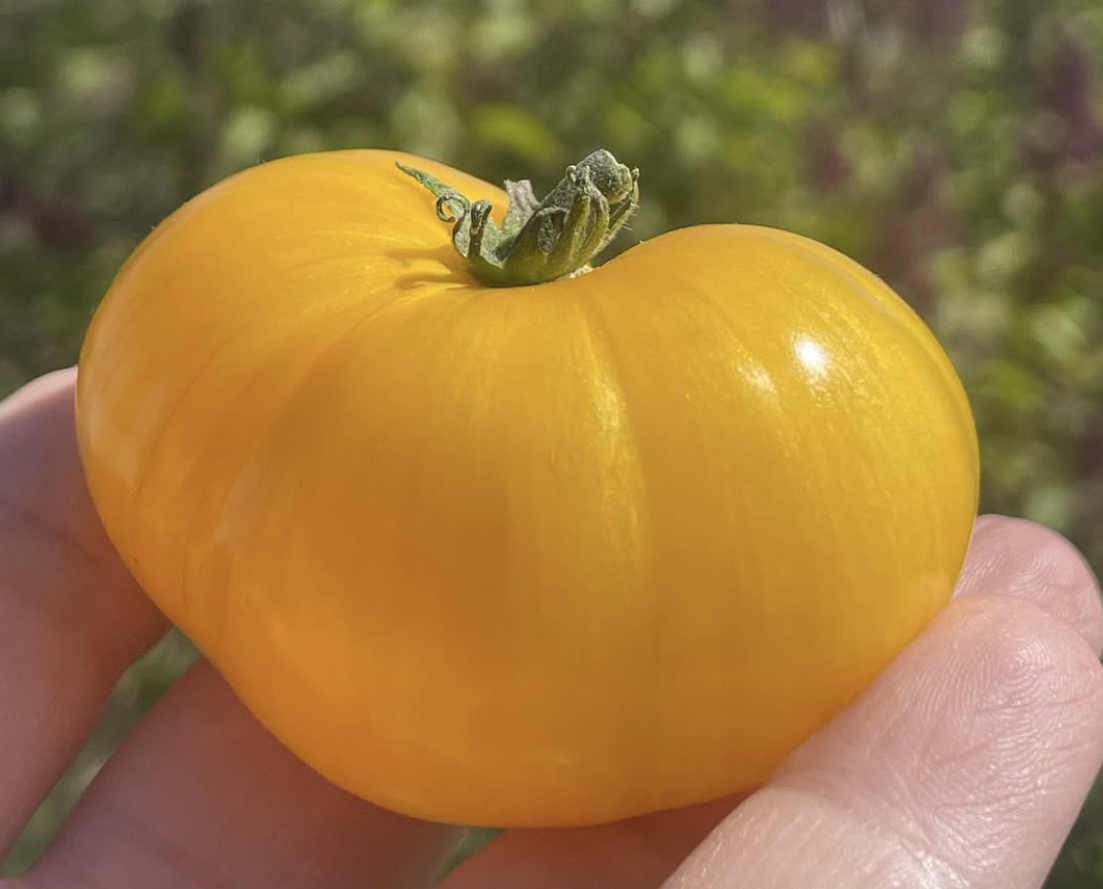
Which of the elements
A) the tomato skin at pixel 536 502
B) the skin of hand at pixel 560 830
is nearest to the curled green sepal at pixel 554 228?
the tomato skin at pixel 536 502

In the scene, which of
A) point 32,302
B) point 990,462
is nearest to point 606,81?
point 990,462

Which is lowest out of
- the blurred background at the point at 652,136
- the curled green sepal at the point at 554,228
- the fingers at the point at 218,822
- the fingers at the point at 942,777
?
the fingers at the point at 218,822

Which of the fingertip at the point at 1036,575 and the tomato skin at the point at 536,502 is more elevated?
the tomato skin at the point at 536,502

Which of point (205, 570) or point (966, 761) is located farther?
point (966, 761)

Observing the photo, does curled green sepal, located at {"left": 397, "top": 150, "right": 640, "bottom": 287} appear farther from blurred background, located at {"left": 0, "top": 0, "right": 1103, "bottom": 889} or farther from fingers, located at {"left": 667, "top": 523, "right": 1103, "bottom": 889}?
blurred background, located at {"left": 0, "top": 0, "right": 1103, "bottom": 889}

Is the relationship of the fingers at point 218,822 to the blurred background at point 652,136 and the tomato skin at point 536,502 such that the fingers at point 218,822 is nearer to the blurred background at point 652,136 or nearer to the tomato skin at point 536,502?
the tomato skin at point 536,502

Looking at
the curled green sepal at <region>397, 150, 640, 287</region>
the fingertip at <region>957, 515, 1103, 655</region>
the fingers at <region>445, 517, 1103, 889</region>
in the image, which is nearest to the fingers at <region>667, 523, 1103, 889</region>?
the fingers at <region>445, 517, 1103, 889</region>

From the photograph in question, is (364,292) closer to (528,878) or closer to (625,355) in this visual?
(625,355)
